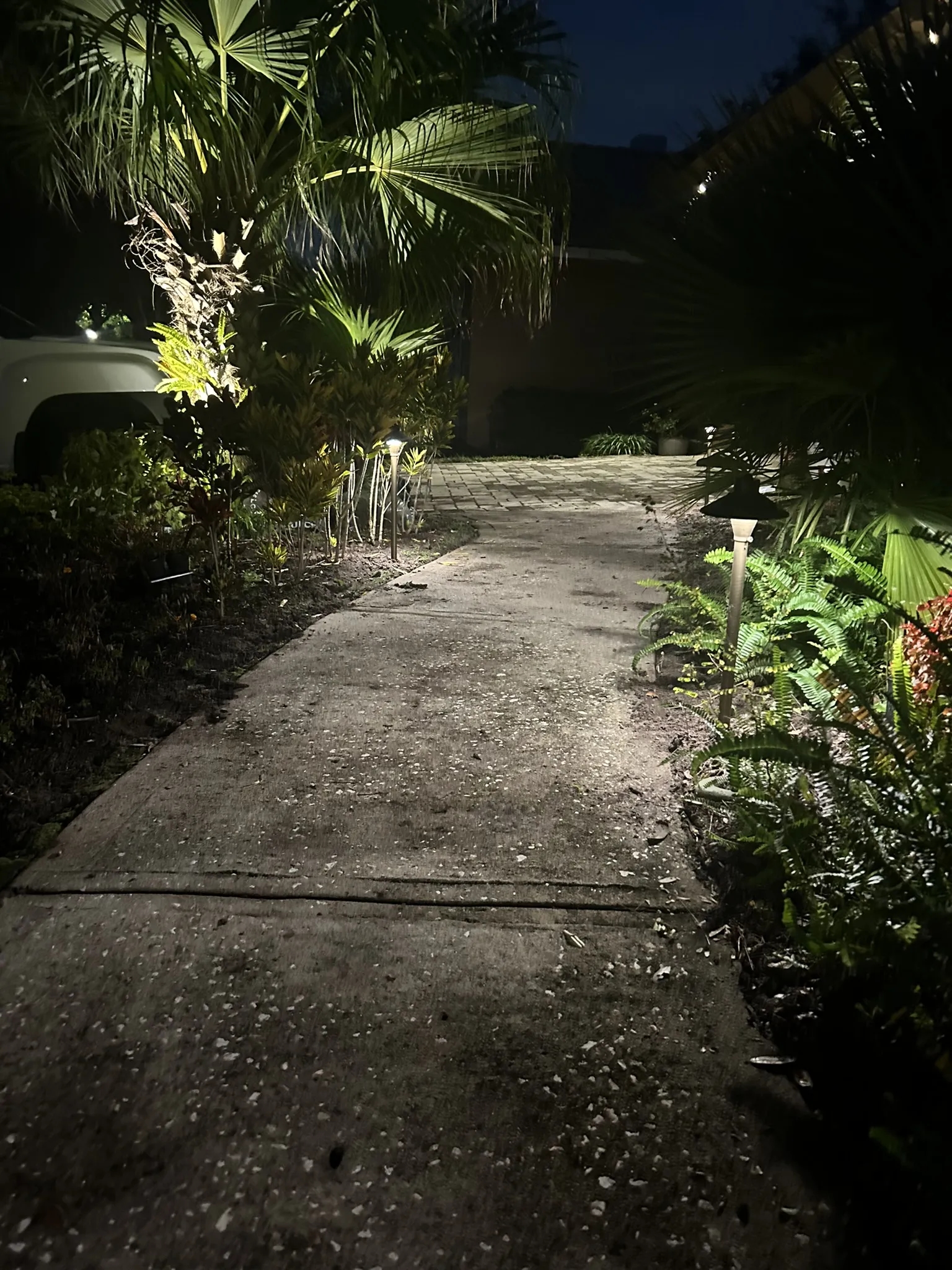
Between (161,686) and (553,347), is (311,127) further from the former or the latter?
(553,347)

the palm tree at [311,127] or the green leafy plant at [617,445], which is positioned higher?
the palm tree at [311,127]

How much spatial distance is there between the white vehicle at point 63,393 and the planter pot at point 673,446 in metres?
10.3

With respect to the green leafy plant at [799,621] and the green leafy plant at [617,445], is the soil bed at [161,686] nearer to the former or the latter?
the green leafy plant at [799,621]

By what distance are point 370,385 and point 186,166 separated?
1.86 metres

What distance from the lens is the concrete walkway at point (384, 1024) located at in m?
1.90

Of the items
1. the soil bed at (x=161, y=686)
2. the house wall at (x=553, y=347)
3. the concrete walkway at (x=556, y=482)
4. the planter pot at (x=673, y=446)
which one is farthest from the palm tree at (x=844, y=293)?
the house wall at (x=553, y=347)

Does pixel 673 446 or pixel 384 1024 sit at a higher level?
pixel 673 446

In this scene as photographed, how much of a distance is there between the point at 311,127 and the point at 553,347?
13500mm

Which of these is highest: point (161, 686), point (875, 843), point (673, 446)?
point (673, 446)

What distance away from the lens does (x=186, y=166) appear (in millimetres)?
6625

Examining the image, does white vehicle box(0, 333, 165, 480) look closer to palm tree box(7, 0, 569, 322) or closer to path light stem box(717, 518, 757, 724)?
palm tree box(7, 0, 569, 322)

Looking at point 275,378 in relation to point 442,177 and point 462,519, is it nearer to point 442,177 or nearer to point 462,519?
point 442,177

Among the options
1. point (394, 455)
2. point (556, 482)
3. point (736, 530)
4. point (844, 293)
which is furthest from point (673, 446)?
point (844, 293)

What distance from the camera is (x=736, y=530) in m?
3.69
